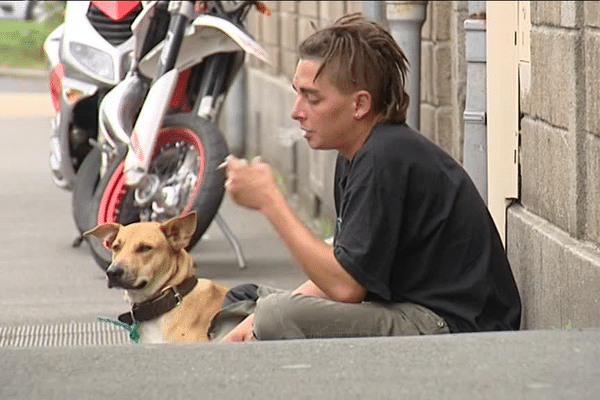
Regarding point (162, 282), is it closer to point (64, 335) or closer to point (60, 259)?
point (64, 335)

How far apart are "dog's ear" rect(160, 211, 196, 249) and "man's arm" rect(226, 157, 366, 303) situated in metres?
1.80

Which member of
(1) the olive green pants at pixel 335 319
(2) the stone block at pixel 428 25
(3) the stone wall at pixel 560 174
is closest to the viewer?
(1) the olive green pants at pixel 335 319

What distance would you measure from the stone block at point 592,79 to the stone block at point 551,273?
1.38 ft

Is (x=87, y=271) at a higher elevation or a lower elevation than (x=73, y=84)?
lower

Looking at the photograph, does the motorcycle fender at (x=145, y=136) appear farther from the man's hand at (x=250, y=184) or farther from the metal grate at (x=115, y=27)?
the man's hand at (x=250, y=184)

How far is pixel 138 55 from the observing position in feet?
32.8

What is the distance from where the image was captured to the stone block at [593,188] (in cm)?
623

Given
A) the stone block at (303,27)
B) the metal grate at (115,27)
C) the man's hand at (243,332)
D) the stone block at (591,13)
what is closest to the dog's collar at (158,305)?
the man's hand at (243,332)

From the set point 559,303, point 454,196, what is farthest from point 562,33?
point 454,196

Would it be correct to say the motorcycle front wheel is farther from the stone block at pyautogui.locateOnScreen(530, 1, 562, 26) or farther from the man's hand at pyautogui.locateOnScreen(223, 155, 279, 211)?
the man's hand at pyautogui.locateOnScreen(223, 155, 279, 211)

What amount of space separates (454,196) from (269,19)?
35.0 feet

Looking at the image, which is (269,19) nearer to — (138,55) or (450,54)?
(138,55)

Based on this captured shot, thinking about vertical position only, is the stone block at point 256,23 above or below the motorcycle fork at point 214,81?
below

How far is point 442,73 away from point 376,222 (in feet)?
12.9
